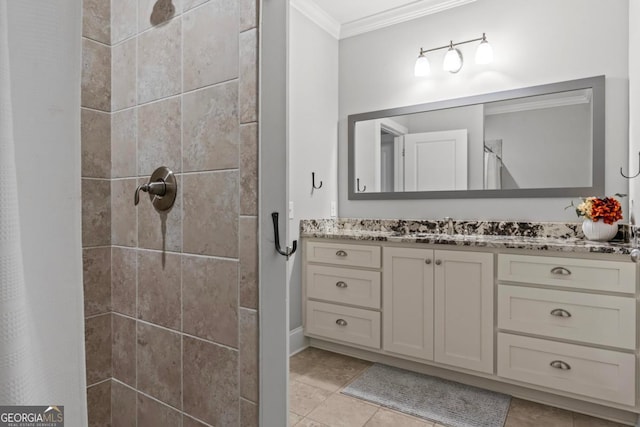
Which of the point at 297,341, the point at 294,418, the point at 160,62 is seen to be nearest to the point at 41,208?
the point at 160,62

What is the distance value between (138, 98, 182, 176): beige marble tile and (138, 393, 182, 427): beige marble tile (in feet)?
2.63

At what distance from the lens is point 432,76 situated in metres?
2.84

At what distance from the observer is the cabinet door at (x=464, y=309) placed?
6.86 ft

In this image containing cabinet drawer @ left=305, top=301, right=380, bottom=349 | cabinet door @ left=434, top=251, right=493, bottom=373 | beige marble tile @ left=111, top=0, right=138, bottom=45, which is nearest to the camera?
beige marble tile @ left=111, top=0, right=138, bottom=45

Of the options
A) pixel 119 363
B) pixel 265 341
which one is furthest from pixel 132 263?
pixel 265 341

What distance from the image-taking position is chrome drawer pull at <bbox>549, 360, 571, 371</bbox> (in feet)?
6.14

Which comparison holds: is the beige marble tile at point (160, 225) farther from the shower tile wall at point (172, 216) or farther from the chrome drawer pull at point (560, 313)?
the chrome drawer pull at point (560, 313)

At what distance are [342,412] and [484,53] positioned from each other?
2.58 m

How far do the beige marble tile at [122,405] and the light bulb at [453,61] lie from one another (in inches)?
111

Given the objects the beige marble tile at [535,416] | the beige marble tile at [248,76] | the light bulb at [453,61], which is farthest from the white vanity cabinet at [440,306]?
the beige marble tile at [248,76]

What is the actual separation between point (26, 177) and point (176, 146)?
2.92 ft

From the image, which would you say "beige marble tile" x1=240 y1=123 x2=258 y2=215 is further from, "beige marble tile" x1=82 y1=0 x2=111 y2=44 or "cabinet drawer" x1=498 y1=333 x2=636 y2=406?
"cabinet drawer" x1=498 y1=333 x2=636 y2=406

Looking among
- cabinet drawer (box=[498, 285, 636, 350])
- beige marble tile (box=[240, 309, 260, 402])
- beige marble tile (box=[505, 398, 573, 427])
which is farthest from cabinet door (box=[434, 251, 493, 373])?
beige marble tile (box=[240, 309, 260, 402])

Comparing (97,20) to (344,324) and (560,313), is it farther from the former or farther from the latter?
(560,313)
